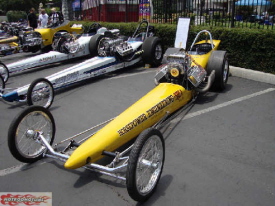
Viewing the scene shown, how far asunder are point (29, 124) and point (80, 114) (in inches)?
77.5

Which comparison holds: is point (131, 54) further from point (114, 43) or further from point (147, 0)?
point (147, 0)

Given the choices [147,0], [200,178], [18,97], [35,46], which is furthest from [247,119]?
[35,46]

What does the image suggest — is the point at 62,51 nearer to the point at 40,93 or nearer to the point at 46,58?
the point at 46,58

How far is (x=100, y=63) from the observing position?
7.98 meters

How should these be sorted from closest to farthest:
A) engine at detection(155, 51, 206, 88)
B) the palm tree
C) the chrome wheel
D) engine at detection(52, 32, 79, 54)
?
the chrome wheel, engine at detection(155, 51, 206, 88), engine at detection(52, 32, 79, 54), the palm tree

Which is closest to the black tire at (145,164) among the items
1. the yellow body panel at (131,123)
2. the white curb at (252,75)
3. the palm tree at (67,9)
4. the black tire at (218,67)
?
the yellow body panel at (131,123)

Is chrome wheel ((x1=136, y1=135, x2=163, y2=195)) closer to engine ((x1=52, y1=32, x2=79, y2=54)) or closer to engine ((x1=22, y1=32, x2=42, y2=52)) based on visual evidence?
engine ((x1=52, y1=32, x2=79, y2=54))

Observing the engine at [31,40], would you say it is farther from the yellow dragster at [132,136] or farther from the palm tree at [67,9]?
the yellow dragster at [132,136]

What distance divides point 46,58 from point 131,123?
6397mm

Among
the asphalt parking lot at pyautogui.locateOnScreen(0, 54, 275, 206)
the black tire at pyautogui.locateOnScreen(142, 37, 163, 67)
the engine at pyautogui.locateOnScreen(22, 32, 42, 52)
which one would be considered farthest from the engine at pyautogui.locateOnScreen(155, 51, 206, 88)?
the engine at pyautogui.locateOnScreen(22, 32, 42, 52)

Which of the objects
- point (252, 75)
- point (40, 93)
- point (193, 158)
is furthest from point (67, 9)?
point (193, 158)

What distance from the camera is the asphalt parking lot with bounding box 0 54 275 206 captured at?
3.27 m

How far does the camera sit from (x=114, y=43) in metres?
8.69

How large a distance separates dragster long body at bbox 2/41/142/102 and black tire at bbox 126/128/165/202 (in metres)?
3.97
